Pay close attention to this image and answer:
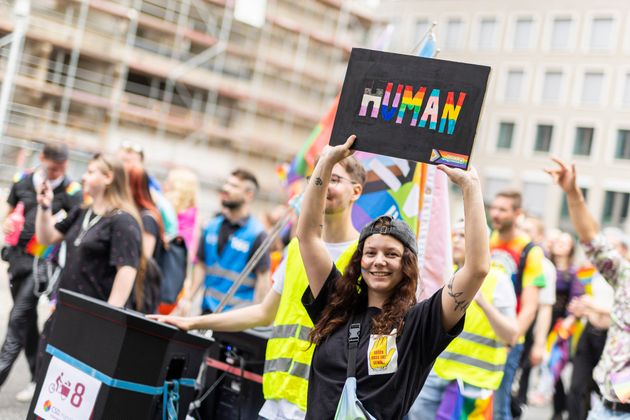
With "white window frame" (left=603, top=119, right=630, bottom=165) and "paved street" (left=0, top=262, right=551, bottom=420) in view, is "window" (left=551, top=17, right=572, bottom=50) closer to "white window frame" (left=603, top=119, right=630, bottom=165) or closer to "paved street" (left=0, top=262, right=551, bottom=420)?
"white window frame" (left=603, top=119, right=630, bottom=165)

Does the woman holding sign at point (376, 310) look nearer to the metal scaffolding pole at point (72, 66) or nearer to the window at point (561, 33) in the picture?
the metal scaffolding pole at point (72, 66)

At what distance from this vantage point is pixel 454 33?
53594mm

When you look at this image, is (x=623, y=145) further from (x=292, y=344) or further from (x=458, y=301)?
(x=458, y=301)

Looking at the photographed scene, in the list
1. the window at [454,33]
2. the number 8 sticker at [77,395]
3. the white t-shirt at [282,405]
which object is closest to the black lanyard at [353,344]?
the white t-shirt at [282,405]

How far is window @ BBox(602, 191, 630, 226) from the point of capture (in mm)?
46156

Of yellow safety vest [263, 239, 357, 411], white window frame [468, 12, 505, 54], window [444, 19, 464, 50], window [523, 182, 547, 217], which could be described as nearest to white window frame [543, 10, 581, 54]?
white window frame [468, 12, 505, 54]

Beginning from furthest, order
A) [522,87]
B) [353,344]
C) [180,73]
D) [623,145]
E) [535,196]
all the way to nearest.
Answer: [522,87]
[535,196]
[623,145]
[180,73]
[353,344]

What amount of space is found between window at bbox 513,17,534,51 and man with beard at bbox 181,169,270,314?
152ft

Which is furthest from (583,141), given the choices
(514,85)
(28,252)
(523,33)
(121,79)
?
(28,252)

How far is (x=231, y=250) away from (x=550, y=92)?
45588 millimetres

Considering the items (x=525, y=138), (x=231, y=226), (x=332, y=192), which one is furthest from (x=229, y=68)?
(x=332, y=192)

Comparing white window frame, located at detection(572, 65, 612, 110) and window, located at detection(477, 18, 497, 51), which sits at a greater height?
window, located at detection(477, 18, 497, 51)

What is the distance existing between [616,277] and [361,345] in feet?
6.89

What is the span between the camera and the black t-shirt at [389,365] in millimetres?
3002
